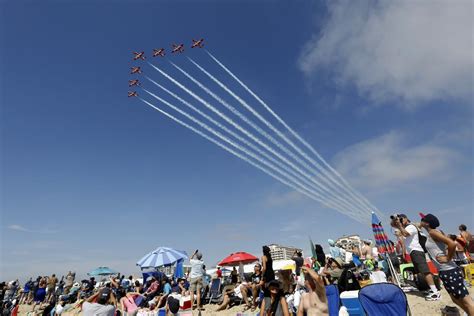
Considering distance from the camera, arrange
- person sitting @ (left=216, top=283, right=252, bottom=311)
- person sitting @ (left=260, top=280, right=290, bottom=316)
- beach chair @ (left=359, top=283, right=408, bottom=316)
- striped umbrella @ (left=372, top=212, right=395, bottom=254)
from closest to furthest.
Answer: person sitting @ (left=260, top=280, right=290, bottom=316)
beach chair @ (left=359, top=283, right=408, bottom=316)
person sitting @ (left=216, top=283, right=252, bottom=311)
striped umbrella @ (left=372, top=212, right=395, bottom=254)

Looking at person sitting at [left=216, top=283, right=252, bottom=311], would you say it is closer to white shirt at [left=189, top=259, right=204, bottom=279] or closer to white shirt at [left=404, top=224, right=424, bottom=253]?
white shirt at [left=189, top=259, right=204, bottom=279]

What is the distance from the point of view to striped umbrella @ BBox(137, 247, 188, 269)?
1705 cm

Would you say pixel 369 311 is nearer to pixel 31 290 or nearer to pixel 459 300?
pixel 459 300

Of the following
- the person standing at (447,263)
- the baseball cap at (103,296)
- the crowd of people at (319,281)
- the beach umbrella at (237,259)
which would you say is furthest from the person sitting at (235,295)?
the person standing at (447,263)

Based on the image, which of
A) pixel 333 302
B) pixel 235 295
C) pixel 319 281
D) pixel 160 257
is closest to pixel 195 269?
pixel 235 295

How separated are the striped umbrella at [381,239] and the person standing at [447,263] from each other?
7.51 metres

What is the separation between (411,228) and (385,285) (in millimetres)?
2635

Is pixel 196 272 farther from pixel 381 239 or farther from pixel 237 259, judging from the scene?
pixel 381 239

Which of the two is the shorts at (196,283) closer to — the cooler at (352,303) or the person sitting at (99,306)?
the person sitting at (99,306)

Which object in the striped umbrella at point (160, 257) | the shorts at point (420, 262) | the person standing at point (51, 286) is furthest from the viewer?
the person standing at point (51, 286)

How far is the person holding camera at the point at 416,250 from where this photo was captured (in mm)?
7453

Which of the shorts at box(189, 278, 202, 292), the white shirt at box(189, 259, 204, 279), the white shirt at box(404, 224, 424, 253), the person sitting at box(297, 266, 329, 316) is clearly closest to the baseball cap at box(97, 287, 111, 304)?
the person sitting at box(297, 266, 329, 316)

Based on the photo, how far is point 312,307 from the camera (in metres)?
5.32

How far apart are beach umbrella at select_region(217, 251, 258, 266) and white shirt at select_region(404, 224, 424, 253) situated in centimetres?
809
